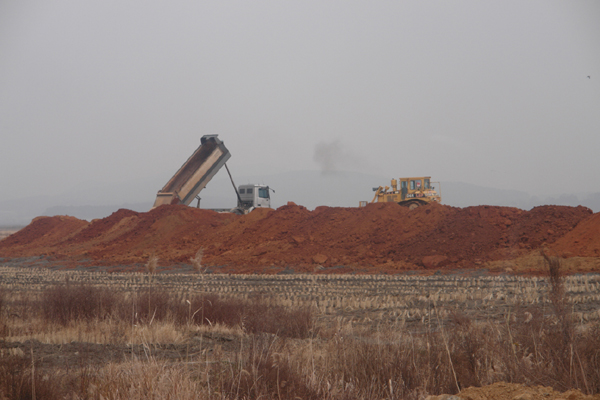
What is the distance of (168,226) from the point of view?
3834cm

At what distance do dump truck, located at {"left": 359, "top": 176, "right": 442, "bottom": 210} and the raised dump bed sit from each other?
12738mm

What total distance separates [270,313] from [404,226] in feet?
74.2

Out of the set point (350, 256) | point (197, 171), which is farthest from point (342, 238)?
point (197, 171)

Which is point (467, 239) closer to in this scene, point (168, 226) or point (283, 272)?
point (283, 272)

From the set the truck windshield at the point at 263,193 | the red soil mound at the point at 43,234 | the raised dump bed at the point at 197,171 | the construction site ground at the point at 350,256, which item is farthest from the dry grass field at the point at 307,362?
the red soil mound at the point at 43,234

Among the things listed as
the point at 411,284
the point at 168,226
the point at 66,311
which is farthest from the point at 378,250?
the point at 66,311

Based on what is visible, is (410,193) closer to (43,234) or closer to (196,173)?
(196,173)

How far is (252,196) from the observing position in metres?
41.2

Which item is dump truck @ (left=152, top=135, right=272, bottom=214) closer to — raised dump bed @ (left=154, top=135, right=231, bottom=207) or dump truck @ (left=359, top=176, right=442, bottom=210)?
raised dump bed @ (left=154, top=135, right=231, bottom=207)

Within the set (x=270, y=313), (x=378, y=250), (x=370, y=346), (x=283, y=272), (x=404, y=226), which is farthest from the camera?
(x=404, y=226)

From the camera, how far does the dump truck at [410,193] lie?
36344mm

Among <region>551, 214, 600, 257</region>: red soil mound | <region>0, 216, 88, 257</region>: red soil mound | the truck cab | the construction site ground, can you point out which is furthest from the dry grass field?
<region>0, 216, 88, 257</region>: red soil mound

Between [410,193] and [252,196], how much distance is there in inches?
538

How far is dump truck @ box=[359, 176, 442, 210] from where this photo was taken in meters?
36.3
